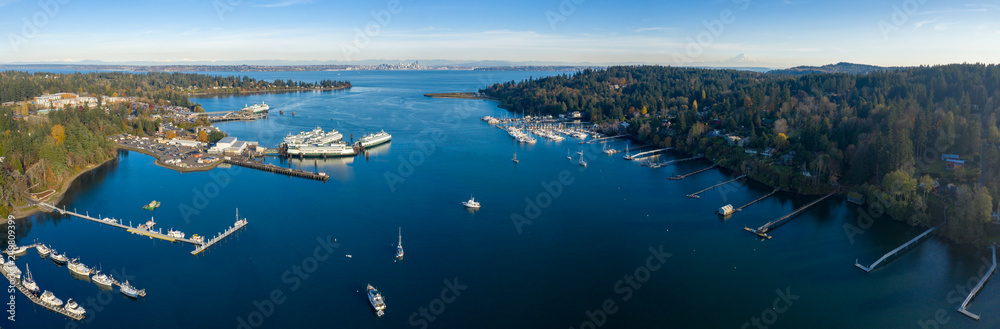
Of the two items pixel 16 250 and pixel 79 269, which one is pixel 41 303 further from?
pixel 16 250

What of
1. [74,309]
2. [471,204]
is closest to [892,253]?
[471,204]

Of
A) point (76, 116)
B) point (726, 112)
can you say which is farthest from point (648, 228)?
point (76, 116)

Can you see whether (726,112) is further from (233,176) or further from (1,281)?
(1,281)

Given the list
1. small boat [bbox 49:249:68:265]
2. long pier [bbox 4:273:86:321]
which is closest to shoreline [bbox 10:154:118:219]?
small boat [bbox 49:249:68:265]

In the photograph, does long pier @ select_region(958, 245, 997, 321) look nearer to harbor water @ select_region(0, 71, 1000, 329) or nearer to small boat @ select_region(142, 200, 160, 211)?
harbor water @ select_region(0, 71, 1000, 329)

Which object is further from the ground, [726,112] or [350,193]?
[726,112]

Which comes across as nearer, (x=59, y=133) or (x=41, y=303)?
(x=41, y=303)
